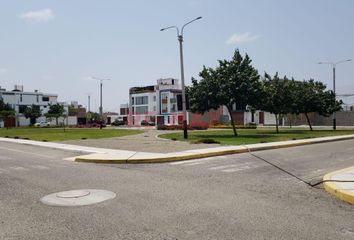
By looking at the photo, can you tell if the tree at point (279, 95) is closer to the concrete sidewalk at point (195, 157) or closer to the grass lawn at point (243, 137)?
the grass lawn at point (243, 137)

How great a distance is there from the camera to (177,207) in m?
8.00

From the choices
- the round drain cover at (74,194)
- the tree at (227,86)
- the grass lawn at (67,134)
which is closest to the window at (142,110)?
the grass lawn at (67,134)

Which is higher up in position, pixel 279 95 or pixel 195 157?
pixel 279 95

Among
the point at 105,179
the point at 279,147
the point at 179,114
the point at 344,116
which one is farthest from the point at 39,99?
the point at 105,179

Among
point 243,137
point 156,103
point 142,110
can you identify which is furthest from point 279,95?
point 142,110

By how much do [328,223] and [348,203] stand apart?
2.05 m

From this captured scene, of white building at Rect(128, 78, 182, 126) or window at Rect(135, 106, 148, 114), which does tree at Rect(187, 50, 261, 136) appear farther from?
window at Rect(135, 106, 148, 114)

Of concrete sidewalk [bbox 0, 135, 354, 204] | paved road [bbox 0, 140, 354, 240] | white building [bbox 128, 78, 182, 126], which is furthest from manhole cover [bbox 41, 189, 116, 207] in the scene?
white building [bbox 128, 78, 182, 126]

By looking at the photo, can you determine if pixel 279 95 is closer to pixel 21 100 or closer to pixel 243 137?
pixel 243 137

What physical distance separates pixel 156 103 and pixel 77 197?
10031 cm

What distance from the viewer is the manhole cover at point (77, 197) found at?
27.5 feet

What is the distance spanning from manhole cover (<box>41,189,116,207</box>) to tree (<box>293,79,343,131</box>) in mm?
37572

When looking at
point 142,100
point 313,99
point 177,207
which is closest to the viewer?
point 177,207

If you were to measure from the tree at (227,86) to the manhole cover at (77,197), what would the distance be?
24.3 m
